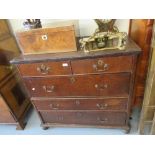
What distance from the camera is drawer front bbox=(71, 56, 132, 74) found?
114cm

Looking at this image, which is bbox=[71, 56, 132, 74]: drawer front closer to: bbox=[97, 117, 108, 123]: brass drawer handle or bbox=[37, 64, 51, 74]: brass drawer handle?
bbox=[37, 64, 51, 74]: brass drawer handle

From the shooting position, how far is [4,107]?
1.65m

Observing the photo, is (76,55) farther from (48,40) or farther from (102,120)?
(102,120)

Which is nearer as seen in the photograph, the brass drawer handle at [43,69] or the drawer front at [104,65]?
the drawer front at [104,65]

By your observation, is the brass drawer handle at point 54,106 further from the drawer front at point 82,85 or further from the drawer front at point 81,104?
the drawer front at point 82,85

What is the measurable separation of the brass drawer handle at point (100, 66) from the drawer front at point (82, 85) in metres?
0.06

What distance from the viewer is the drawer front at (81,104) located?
141 cm

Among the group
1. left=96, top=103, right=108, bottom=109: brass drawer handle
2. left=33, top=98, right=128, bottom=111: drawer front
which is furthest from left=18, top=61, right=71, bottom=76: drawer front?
left=96, top=103, right=108, bottom=109: brass drawer handle

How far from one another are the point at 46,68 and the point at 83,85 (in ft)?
1.13

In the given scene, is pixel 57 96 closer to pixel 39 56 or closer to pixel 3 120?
pixel 39 56

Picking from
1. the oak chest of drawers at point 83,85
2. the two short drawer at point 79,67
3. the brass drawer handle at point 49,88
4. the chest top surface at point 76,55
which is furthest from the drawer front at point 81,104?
the chest top surface at point 76,55

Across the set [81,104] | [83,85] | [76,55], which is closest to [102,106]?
[81,104]

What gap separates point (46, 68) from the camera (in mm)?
1254

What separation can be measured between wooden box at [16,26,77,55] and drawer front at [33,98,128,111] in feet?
1.64
